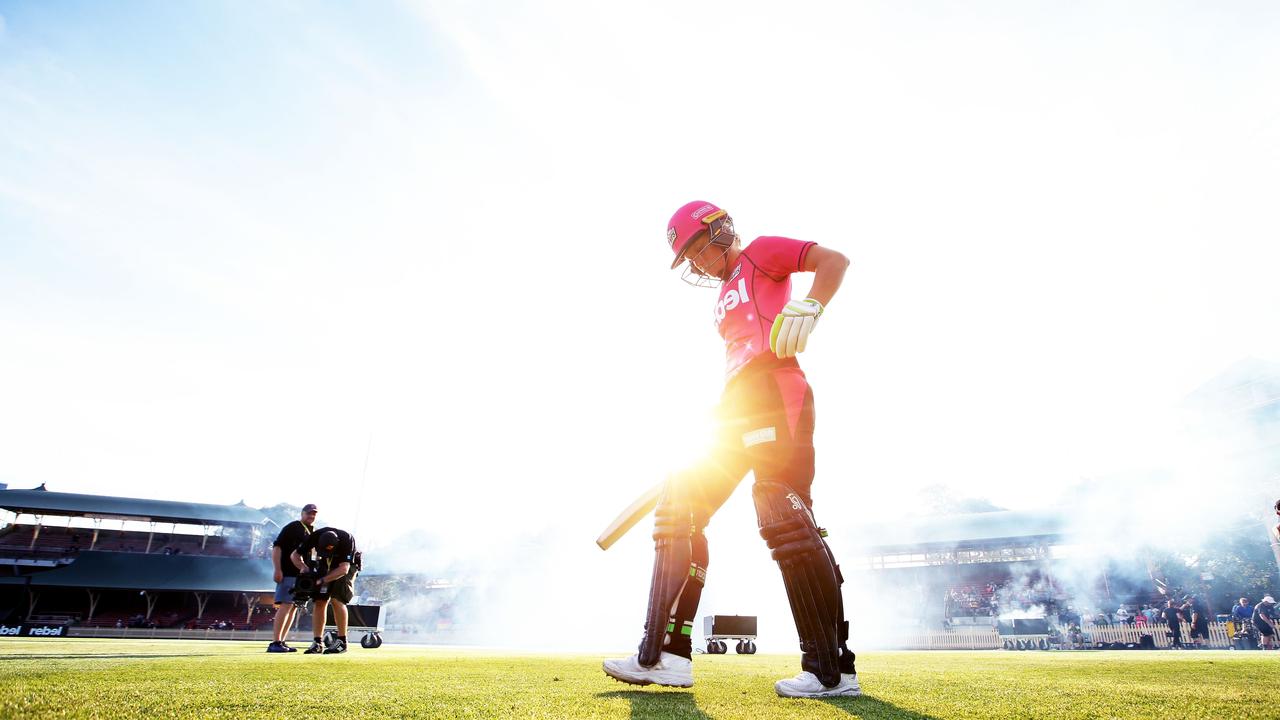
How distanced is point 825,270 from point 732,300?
57 centimetres

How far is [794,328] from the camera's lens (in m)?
2.77

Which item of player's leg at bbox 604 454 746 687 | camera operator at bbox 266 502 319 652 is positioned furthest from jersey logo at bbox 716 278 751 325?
camera operator at bbox 266 502 319 652

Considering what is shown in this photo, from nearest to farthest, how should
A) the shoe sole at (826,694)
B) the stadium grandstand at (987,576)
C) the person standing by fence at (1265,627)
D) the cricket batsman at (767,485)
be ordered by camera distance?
1. the shoe sole at (826,694)
2. the cricket batsman at (767,485)
3. the person standing by fence at (1265,627)
4. the stadium grandstand at (987,576)

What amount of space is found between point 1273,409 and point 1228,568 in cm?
859

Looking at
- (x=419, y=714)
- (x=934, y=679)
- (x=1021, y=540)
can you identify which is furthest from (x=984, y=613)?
(x=419, y=714)

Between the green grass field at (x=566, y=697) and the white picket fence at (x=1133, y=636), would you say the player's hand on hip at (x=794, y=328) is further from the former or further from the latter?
the white picket fence at (x=1133, y=636)

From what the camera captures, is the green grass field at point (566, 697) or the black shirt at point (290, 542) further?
the black shirt at point (290, 542)

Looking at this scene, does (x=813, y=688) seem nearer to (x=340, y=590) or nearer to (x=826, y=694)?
(x=826, y=694)

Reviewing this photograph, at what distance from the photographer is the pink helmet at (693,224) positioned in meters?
3.63

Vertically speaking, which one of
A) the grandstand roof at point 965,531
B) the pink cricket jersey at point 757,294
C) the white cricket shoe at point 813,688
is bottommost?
the white cricket shoe at point 813,688

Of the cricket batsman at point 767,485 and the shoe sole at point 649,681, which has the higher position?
the cricket batsman at point 767,485

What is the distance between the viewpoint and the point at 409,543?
5356cm

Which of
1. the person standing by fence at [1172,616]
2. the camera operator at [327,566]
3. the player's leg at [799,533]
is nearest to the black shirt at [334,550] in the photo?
the camera operator at [327,566]

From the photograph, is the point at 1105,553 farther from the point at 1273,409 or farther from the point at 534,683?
the point at 534,683
